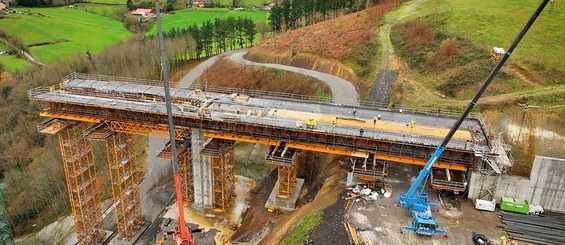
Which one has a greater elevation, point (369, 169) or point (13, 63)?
point (369, 169)

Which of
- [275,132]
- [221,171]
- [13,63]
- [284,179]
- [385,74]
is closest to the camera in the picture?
[275,132]

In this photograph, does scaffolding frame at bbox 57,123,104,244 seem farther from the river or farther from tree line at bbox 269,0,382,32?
tree line at bbox 269,0,382,32

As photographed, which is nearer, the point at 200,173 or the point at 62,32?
the point at 200,173

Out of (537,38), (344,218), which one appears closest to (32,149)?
(344,218)

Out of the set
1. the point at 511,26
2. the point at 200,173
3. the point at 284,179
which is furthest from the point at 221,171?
the point at 511,26

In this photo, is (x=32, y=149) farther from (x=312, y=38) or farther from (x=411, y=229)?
(x=411, y=229)

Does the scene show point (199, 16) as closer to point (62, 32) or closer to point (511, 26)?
point (62, 32)

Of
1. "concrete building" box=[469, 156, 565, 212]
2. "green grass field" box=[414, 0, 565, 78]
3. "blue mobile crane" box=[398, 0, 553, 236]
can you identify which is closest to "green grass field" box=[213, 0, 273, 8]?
"green grass field" box=[414, 0, 565, 78]

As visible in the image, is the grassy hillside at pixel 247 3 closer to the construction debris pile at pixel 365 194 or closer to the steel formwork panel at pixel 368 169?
the steel formwork panel at pixel 368 169
